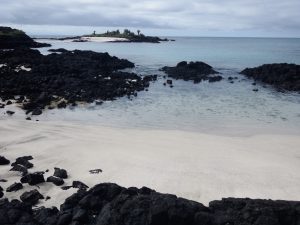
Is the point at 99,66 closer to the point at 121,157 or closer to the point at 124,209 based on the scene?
the point at 121,157

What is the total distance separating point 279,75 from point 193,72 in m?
10.6

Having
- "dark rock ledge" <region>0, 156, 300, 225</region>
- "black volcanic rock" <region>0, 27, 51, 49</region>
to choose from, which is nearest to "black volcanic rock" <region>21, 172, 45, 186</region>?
"dark rock ledge" <region>0, 156, 300, 225</region>

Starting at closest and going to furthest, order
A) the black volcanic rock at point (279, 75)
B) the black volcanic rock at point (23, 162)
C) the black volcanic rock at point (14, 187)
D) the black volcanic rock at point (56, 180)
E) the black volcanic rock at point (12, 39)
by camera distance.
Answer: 1. the black volcanic rock at point (14, 187)
2. the black volcanic rock at point (56, 180)
3. the black volcanic rock at point (23, 162)
4. the black volcanic rock at point (279, 75)
5. the black volcanic rock at point (12, 39)

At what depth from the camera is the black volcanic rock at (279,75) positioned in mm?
41119

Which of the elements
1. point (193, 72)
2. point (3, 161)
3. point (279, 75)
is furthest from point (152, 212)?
point (193, 72)

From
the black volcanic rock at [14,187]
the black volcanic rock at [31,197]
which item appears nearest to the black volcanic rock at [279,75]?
the black volcanic rock at [14,187]

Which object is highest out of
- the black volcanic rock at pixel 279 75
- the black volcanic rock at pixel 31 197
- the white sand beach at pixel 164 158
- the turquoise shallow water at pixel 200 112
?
the black volcanic rock at pixel 279 75

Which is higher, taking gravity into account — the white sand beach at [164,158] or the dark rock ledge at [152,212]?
the dark rock ledge at [152,212]

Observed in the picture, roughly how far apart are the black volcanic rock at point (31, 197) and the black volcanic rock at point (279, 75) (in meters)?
33.3

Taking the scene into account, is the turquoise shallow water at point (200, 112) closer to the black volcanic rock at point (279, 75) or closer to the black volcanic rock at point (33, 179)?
the black volcanic rock at point (279, 75)

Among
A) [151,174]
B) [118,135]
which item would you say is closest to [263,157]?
[151,174]

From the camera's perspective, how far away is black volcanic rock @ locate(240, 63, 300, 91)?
41.1m

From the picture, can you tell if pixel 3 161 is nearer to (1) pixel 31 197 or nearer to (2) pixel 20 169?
(2) pixel 20 169

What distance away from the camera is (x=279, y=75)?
46.5 metres
